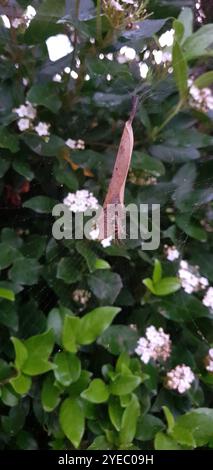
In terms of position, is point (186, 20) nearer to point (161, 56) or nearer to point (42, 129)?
point (161, 56)

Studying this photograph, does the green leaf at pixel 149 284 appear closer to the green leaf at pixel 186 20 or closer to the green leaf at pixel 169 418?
the green leaf at pixel 169 418

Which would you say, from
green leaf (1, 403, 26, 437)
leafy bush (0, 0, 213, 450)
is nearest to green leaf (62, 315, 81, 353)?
leafy bush (0, 0, 213, 450)

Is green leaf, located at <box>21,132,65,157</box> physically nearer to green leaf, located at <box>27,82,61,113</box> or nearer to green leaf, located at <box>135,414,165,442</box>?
green leaf, located at <box>27,82,61,113</box>

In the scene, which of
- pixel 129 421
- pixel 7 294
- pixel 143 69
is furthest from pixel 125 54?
pixel 129 421

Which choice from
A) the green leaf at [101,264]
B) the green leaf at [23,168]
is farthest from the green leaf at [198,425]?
the green leaf at [23,168]
